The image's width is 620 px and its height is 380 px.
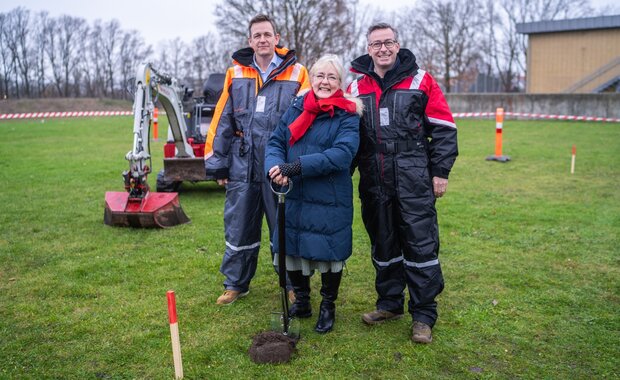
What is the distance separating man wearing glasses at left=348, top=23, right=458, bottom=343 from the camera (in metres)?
3.87

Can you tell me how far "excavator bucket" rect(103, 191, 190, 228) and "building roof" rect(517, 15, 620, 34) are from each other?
3026cm

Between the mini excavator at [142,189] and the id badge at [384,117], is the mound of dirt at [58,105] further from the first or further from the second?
the id badge at [384,117]

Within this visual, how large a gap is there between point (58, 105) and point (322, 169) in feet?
164

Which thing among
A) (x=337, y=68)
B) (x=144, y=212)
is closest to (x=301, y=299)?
(x=337, y=68)

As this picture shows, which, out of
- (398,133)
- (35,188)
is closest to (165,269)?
(398,133)

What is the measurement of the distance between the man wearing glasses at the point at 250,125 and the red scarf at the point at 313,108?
554 millimetres

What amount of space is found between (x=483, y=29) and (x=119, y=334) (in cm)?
5328

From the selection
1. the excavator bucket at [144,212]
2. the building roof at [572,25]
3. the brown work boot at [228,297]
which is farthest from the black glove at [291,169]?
the building roof at [572,25]

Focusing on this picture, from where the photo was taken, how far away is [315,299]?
4.76m

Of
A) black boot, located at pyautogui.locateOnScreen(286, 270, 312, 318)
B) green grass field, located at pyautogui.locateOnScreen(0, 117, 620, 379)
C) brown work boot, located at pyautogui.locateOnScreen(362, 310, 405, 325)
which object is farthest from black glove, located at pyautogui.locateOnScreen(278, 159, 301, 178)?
brown work boot, located at pyautogui.locateOnScreen(362, 310, 405, 325)

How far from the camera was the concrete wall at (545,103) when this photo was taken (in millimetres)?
23859

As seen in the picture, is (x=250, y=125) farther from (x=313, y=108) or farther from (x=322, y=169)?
(x=322, y=169)

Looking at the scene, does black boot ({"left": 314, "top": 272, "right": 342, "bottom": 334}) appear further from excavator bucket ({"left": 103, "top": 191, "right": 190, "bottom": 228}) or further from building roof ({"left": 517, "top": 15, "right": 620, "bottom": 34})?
building roof ({"left": 517, "top": 15, "right": 620, "bottom": 34})

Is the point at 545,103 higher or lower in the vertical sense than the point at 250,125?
higher
